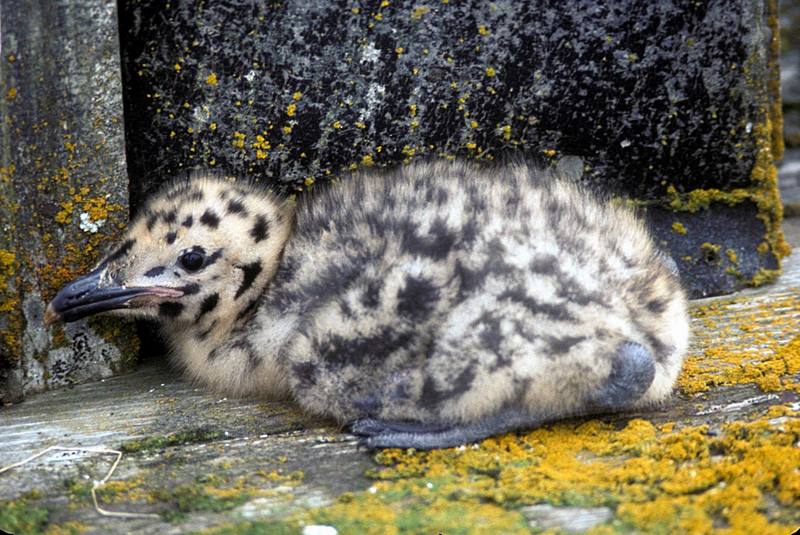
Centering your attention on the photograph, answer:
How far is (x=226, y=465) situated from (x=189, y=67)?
4.87 feet

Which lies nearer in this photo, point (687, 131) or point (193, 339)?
point (193, 339)

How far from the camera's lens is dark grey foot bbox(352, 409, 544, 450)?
310 centimetres

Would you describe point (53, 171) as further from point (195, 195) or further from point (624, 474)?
point (624, 474)

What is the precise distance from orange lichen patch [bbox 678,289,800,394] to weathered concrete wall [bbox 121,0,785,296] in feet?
1.03

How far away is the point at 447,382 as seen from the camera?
10.2 ft

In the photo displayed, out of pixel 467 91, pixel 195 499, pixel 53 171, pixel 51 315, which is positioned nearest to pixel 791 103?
pixel 467 91

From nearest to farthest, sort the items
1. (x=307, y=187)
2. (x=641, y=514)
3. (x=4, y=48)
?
(x=641, y=514), (x=4, y=48), (x=307, y=187)

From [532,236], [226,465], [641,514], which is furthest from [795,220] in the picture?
[226,465]

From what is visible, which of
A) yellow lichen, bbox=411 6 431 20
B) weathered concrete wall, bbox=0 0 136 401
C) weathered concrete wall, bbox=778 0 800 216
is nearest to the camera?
weathered concrete wall, bbox=0 0 136 401

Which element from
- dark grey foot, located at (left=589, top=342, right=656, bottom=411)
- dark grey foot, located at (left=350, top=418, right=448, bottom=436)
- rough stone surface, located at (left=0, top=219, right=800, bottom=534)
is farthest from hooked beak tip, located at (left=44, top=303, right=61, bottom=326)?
dark grey foot, located at (left=589, top=342, right=656, bottom=411)

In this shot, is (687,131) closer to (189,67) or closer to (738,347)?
(738,347)

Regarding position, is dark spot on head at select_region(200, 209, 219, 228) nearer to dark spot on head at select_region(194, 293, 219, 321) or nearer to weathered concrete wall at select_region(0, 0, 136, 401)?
dark spot on head at select_region(194, 293, 219, 321)

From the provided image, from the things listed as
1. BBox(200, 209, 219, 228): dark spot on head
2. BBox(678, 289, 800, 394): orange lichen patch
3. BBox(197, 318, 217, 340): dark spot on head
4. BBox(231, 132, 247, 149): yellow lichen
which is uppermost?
BBox(231, 132, 247, 149): yellow lichen

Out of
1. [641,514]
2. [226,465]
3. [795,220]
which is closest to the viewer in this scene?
[641,514]
